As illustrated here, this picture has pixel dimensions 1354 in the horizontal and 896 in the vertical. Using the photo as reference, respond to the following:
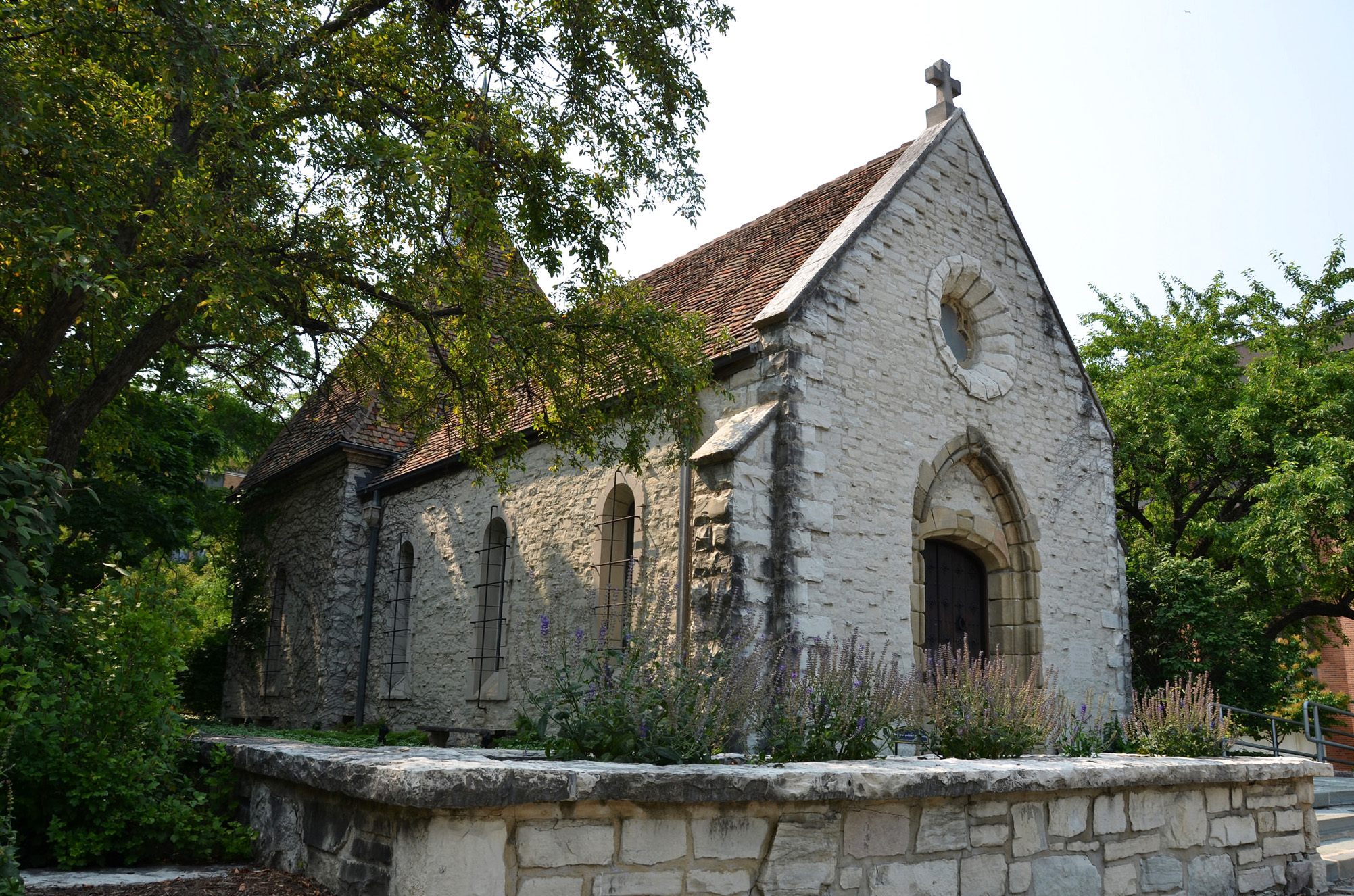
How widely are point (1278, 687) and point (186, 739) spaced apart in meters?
17.0

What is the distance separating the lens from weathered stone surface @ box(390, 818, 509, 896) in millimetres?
3510

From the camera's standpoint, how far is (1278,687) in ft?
54.9

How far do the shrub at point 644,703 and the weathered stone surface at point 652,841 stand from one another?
522 mm

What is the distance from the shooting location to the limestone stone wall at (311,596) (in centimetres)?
1550

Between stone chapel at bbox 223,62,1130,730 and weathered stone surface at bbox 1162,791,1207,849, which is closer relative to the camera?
weathered stone surface at bbox 1162,791,1207,849

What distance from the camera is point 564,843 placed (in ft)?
12.3

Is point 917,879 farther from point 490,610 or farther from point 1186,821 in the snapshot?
point 490,610

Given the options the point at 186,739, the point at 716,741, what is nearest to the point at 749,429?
the point at 716,741

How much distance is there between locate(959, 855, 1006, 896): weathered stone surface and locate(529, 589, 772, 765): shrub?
1.28 metres

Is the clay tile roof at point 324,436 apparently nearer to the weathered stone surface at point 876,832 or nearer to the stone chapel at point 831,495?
the stone chapel at point 831,495

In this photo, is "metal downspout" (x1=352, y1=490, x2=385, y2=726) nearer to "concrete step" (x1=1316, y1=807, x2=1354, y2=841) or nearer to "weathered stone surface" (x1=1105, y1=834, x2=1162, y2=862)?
"weathered stone surface" (x1=1105, y1=834, x2=1162, y2=862)

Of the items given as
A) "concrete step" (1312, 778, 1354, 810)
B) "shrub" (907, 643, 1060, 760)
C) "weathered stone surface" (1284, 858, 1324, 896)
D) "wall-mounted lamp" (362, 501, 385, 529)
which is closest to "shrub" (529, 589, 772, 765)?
"shrub" (907, 643, 1060, 760)

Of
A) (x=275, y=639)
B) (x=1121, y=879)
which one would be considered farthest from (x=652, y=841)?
(x=275, y=639)

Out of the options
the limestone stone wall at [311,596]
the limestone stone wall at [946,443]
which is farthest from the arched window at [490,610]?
the limestone stone wall at [946,443]
